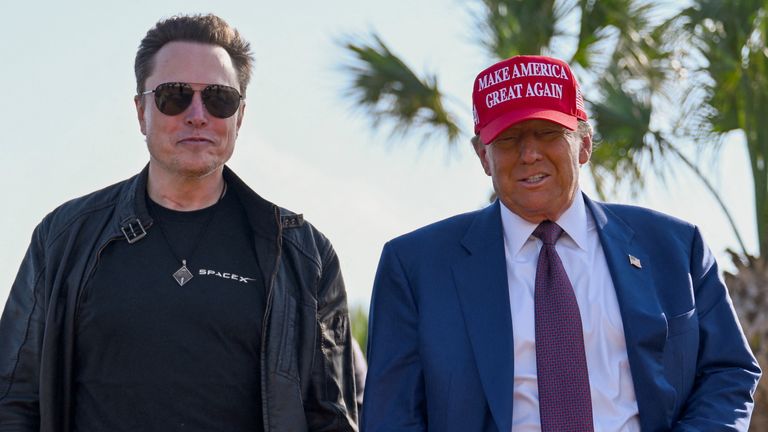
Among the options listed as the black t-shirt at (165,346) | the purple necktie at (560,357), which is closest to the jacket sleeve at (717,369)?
the purple necktie at (560,357)

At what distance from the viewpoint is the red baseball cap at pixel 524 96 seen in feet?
13.8

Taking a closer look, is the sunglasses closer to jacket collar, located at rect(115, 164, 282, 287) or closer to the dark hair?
the dark hair

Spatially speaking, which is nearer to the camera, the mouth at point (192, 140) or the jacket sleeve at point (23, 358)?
the jacket sleeve at point (23, 358)

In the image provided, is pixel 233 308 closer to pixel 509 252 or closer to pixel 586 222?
pixel 509 252

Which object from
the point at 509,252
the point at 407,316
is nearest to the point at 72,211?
the point at 407,316

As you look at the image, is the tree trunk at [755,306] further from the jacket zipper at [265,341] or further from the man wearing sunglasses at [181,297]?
the jacket zipper at [265,341]

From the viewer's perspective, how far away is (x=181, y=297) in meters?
4.27

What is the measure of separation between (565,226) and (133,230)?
1.46 m

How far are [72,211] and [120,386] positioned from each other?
0.69 metres

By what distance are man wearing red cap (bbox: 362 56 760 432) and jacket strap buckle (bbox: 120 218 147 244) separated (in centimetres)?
83

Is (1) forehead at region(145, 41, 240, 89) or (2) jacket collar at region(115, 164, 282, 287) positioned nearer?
(2) jacket collar at region(115, 164, 282, 287)

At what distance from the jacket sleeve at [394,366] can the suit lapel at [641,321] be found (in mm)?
666

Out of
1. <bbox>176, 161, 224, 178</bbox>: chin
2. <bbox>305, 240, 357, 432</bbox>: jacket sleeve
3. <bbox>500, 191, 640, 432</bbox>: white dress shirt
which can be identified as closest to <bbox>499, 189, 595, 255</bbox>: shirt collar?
<bbox>500, 191, 640, 432</bbox>: white dress shirt

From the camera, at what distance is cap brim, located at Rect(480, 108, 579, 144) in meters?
4.17
